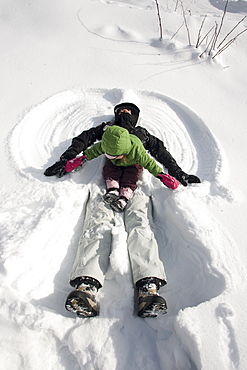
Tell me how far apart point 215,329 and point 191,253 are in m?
0.60

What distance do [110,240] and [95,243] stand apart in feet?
0.45

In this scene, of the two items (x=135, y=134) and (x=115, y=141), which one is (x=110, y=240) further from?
(x=135, y=134)

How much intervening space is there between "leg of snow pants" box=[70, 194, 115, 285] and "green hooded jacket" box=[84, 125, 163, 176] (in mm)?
456

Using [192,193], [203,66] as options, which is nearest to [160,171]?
[192,193]

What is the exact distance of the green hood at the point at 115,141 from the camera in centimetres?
217

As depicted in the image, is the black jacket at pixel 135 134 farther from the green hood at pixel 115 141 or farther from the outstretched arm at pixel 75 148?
the green hood at pixel 115 141

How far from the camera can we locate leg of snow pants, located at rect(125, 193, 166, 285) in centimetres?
179

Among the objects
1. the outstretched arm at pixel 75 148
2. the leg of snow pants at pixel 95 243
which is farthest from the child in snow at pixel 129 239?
the outstretched arm at pixel 75 148

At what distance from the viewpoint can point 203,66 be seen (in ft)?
13.0

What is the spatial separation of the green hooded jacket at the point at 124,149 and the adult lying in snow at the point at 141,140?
24cm

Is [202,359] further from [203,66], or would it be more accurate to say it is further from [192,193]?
[203,66]

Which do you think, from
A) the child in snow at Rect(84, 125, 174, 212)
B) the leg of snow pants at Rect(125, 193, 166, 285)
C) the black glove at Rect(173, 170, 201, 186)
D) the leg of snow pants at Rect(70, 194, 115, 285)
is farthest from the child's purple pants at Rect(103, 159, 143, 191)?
the black glove at Rect(173, 170, 201, 186)

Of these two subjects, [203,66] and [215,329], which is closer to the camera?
[215,329]

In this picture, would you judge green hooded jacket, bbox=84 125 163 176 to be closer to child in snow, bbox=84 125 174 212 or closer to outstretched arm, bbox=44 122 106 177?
child in snow, bbox=84 125 174 212
